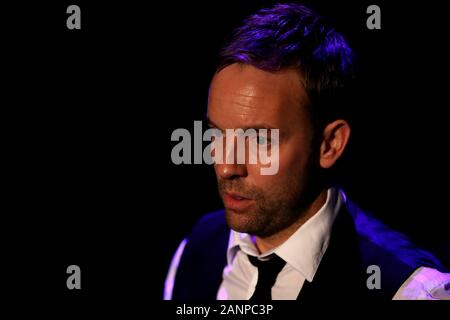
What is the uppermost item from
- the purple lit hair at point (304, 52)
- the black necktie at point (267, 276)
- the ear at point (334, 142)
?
the purple lit hair at point (304, 52)

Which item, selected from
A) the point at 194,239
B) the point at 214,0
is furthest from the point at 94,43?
the point at 194,239

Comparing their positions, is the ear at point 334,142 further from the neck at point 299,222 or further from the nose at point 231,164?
the nose at point 231,164

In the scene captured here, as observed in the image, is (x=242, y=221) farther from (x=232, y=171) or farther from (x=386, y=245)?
(x=386, y=245)

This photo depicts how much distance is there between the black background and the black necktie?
0.64 meters

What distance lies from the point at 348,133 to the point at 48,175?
1.53 m

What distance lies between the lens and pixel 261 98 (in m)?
1.64

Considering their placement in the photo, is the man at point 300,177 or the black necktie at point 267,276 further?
the black necktie at point 267,276

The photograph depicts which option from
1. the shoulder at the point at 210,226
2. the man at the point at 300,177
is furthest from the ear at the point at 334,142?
the shoulder at the point at 210,226

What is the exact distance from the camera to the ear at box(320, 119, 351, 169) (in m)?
1.78

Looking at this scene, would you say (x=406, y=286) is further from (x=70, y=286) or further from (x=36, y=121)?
(x=36, y=121)

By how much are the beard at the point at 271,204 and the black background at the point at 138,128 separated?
1.54 ft

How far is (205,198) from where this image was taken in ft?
8.60

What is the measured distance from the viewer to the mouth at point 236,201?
1755 millimetres

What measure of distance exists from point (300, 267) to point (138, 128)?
1.15 meters
